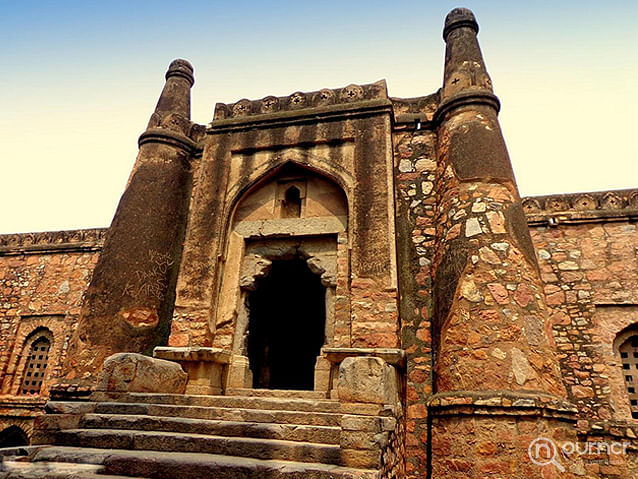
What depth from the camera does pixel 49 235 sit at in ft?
36.4

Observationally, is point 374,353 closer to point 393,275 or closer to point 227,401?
point 393,275

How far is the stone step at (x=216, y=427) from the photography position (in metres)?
3.40

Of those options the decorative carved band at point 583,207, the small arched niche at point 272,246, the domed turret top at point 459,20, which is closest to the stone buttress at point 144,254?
the small arched niche at point 272,246

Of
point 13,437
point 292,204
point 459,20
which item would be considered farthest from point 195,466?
point 13,437

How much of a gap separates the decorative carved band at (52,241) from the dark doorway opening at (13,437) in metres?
4.27

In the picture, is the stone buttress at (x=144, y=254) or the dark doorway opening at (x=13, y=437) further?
the dark doorway opening at (x=13, y=437)

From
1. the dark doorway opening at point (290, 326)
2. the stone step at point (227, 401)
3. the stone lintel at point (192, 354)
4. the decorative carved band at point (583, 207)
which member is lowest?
the stone step at point (227, 401)

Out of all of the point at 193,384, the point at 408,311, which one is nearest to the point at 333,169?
the point at 408,311

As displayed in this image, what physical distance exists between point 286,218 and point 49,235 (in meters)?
8.22

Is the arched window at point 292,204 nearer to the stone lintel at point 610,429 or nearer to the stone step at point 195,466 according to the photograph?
the stone step at point 195,466

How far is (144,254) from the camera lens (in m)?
6.20

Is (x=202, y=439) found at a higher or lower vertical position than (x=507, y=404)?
lower

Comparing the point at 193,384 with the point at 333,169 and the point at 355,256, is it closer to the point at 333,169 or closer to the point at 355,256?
the point at 355,256

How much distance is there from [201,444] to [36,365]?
9168 millimetres
